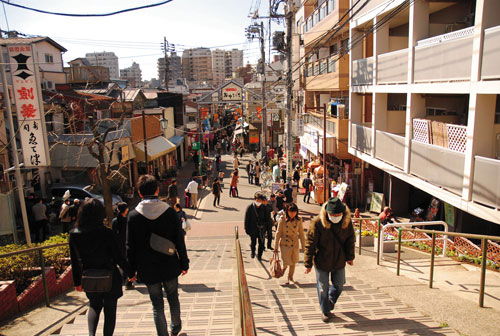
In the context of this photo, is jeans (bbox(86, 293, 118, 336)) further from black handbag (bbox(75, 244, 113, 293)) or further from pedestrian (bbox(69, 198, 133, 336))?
black handbag (bbox(75, 244, 113, 293))

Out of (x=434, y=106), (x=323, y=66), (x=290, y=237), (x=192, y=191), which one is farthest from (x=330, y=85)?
(x=290, y=237)

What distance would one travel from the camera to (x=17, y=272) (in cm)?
624

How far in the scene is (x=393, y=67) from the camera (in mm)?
12836

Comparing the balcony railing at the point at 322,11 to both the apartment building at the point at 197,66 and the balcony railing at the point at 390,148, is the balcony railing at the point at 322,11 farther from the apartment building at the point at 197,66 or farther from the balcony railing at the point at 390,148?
the apartment building at the point at 197,66

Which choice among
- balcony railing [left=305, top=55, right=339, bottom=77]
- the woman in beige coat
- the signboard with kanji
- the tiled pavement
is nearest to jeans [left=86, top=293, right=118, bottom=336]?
the tiled pavement

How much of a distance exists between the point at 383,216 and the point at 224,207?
373 inches

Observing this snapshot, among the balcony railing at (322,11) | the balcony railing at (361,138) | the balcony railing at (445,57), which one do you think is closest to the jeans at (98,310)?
the balcony railing at (445,57)

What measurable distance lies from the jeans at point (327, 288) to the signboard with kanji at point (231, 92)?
2865cm

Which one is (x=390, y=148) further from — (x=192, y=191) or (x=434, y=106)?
(x=192, y=191)

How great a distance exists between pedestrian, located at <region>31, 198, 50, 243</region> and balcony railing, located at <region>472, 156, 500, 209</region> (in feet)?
41.8

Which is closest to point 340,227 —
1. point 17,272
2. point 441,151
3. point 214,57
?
point 17,272

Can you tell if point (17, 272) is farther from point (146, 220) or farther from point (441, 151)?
point (441, 151)

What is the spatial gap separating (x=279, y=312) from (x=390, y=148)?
9512 millimetres

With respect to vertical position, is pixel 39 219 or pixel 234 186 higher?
pixel 39 219
